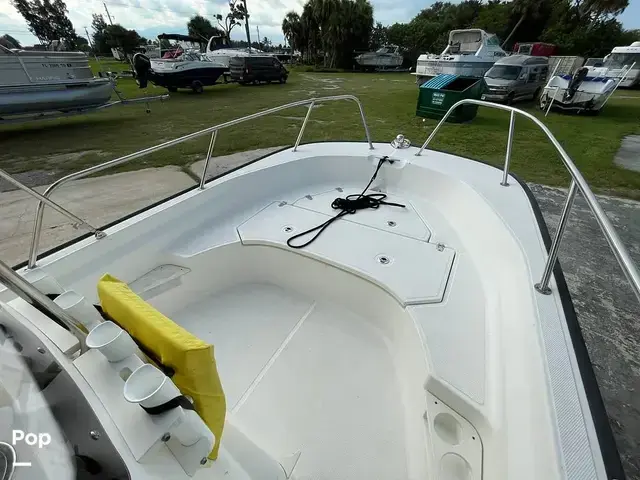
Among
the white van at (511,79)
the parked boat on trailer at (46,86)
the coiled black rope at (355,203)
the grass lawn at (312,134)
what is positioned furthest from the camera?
the white van at (511,79)

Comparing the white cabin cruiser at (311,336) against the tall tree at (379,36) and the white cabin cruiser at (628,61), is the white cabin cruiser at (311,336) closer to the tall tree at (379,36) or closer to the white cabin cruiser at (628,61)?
the white cabin cruiser at (628,61)

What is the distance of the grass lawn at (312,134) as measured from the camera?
16.2 ft


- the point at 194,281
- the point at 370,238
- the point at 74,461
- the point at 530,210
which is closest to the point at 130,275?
the point at 194,281

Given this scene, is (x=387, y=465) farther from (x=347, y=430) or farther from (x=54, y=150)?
(x=54, y=150)

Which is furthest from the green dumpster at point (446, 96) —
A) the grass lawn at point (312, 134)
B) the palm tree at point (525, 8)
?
the palm tree at point (525, 8)

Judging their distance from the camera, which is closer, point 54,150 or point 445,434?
point 445,434

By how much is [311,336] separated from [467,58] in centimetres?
1201

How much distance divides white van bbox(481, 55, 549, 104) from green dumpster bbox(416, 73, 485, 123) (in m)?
1.52

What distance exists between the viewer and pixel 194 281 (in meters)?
1.90

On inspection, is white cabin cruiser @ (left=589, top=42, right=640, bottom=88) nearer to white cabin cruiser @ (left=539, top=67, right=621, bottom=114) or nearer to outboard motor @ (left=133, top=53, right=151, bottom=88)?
white cabin cruiser @ (left=539, top=67, right=621, bottom=114)

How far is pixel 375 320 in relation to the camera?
1803mm

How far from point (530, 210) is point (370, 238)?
993 mm

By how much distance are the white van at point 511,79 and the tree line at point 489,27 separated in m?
13.7

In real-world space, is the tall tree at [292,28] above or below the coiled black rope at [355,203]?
above
